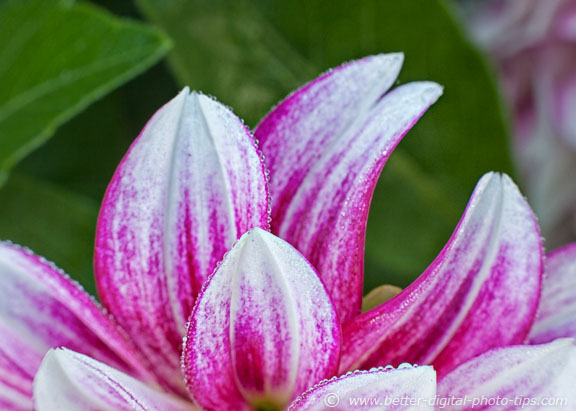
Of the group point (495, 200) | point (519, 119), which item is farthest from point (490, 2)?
point (495, 200)

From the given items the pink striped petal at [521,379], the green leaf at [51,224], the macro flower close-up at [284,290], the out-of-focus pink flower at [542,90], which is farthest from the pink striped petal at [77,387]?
the out-of-focus pink flower at [542,90]

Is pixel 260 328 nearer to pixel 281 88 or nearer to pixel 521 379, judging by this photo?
pixel 521 379

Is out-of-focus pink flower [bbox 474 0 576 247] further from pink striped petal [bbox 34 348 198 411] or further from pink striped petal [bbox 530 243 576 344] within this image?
pink striped petal [bbox 34 348 198 411]

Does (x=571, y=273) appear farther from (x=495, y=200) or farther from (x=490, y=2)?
(x=490, y=2)

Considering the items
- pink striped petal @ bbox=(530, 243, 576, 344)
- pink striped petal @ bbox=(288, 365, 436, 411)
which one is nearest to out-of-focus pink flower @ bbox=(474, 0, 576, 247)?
pink striped petal @ bbox=(530, 243, 576, 344)

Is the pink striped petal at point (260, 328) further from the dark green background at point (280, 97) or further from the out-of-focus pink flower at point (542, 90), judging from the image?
the out-of-focus pink flower at point (542, 90)

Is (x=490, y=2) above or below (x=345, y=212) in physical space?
above

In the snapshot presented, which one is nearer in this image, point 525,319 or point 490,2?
point 525,319

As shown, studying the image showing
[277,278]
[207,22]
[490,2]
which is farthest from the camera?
[490,2]
